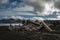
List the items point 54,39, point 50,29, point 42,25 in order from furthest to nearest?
1. point 50,29
2. point 42,25
3. point 54,39

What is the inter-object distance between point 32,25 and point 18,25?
266cm

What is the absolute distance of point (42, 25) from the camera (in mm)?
35844

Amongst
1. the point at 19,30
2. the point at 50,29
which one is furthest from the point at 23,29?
the point at 50,29

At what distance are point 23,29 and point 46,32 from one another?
5.30 metres

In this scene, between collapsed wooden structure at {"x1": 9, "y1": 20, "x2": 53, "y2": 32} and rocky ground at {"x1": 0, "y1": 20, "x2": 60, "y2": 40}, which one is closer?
rocky ground at {"x1": 0, "y1": 20, "x2": 60, "y2": 40}

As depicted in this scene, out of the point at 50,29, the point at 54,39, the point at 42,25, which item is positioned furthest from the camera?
the point at 50,29

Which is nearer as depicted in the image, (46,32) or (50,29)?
(46,32)

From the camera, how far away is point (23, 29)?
39.6 m

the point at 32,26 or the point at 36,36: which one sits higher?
the point at 32,26

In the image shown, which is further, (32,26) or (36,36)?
(32,26)

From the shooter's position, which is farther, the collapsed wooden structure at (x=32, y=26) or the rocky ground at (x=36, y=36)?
the collapsed wooden structure at (x=32, y=26)

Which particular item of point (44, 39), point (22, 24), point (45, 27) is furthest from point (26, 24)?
point (44, 39)

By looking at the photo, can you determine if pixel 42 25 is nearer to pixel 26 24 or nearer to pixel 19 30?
pixel 26 24

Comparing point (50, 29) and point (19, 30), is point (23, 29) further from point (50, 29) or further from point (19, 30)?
point (50, 29)
